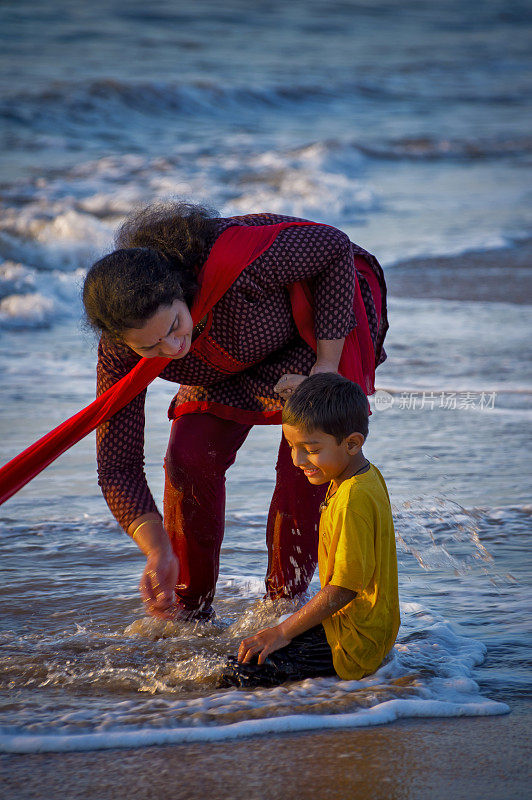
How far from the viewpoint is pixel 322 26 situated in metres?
27.3

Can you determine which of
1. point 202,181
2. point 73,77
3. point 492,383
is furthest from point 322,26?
point 492,383

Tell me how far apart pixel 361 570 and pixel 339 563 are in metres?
0.06

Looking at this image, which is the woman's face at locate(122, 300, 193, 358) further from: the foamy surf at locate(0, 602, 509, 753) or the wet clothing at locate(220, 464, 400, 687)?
the foamy surf at locate(0, 602, 509, 753)

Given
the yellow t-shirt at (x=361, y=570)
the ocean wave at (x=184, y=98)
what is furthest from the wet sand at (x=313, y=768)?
the ocean wave at (x=184, y=98)

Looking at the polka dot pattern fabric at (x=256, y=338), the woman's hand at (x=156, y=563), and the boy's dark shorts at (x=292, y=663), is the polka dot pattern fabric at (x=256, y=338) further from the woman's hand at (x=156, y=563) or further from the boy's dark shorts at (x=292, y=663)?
the boy's dark shorts at (x=292, y=663)

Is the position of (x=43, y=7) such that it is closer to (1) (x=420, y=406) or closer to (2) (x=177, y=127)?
(2) (x=177, y=127)

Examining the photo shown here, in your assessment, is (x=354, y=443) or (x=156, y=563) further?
(x=156, y=563)

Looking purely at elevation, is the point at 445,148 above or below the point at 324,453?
below

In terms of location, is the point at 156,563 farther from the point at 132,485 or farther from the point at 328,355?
the point at 328,355

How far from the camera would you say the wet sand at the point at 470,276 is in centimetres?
854

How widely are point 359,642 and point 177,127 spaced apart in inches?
660

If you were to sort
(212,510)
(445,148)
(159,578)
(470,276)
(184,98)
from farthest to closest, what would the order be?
(184,98) < (445,148) < (470,276) < (212,510) < (159,578)

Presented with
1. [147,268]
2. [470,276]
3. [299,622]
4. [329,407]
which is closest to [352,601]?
[299,622]

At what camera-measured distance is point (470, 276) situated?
9250mm
